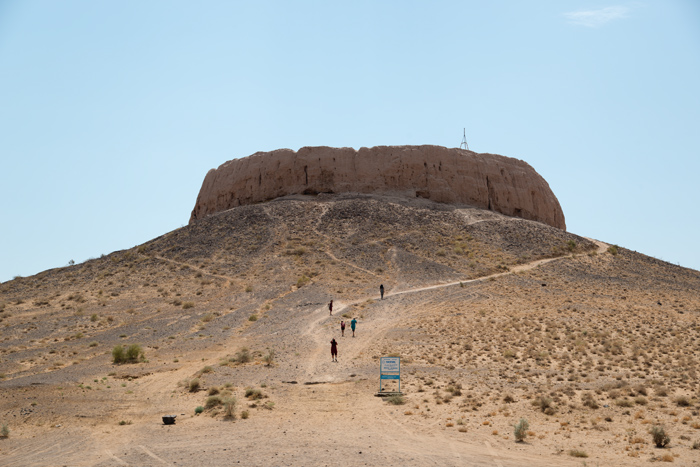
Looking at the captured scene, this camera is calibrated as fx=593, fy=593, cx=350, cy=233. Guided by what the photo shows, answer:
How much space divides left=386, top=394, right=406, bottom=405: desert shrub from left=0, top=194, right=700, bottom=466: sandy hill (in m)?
0.07

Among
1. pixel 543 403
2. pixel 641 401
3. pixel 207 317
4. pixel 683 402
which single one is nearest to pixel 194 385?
pixel 543 403

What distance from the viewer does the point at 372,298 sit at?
35.0 m

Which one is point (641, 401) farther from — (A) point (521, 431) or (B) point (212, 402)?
(B) point (212, 402)

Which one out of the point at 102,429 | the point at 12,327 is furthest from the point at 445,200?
the point at 102,429

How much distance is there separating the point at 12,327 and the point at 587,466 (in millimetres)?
29924

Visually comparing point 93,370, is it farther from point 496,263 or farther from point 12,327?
point 496,263

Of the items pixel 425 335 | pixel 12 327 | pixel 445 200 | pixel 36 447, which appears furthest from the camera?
pixel 445 200

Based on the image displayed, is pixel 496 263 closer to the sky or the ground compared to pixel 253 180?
closer to the ground

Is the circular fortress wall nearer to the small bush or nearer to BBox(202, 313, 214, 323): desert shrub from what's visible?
BBox(202, 313, 214, 323): desert shrub

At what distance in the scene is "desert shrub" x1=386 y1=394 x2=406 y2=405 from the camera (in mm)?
17359

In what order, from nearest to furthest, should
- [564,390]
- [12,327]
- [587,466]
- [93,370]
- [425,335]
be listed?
[587,466], [564,390], [93,370], [425,335], [12,327]

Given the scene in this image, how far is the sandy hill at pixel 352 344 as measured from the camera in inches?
552

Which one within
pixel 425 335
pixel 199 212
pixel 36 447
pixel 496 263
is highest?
pixel 199 212

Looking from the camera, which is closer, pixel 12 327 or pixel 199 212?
pixel 12 327
